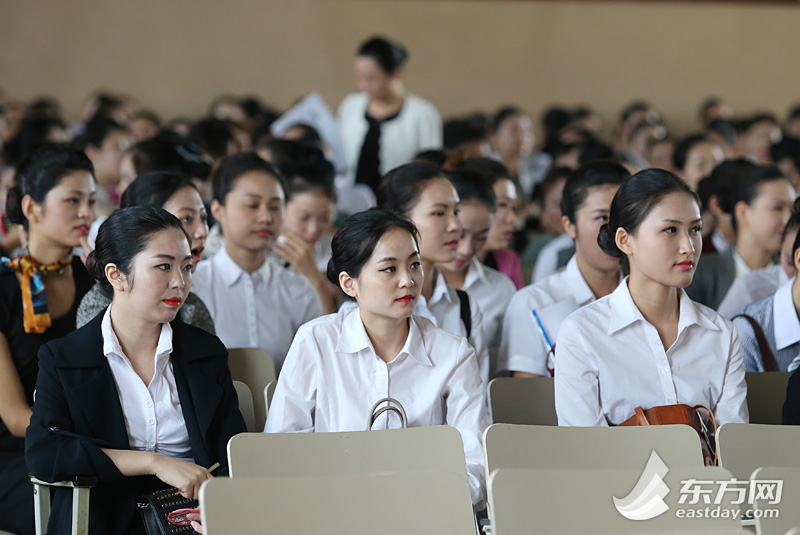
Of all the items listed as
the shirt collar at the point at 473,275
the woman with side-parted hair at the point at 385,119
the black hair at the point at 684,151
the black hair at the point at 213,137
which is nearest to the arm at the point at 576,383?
the shirt collar at the point at 473,275

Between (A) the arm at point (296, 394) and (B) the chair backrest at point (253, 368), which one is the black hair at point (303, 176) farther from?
(A) the arm at point (296, 394)

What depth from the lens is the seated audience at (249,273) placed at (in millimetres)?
3166

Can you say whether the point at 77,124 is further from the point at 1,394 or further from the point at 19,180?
the point at 1,394

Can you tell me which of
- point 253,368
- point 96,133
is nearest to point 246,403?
point 253,368

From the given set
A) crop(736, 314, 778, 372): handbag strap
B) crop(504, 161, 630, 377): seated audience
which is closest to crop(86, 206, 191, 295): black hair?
crop(504, 161, 630, 377): seated audience

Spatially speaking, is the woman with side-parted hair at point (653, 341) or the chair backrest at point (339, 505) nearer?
the chair backrest at point (339, 505)

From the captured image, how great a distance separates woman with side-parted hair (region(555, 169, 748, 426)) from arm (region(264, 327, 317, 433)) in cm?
67

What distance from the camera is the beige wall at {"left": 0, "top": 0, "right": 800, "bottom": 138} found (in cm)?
756

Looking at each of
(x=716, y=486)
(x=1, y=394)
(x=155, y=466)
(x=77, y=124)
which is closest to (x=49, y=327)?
(x=1, y=394)

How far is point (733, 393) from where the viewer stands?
2.42m

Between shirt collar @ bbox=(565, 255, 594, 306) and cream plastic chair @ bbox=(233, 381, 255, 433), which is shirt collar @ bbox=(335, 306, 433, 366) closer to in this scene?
cream plastic chair @ bbox=(233, 381, 255, 433)

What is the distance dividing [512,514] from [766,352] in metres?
1.47

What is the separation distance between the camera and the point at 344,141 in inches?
221

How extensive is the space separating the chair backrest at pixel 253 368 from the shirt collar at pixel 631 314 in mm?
1001
